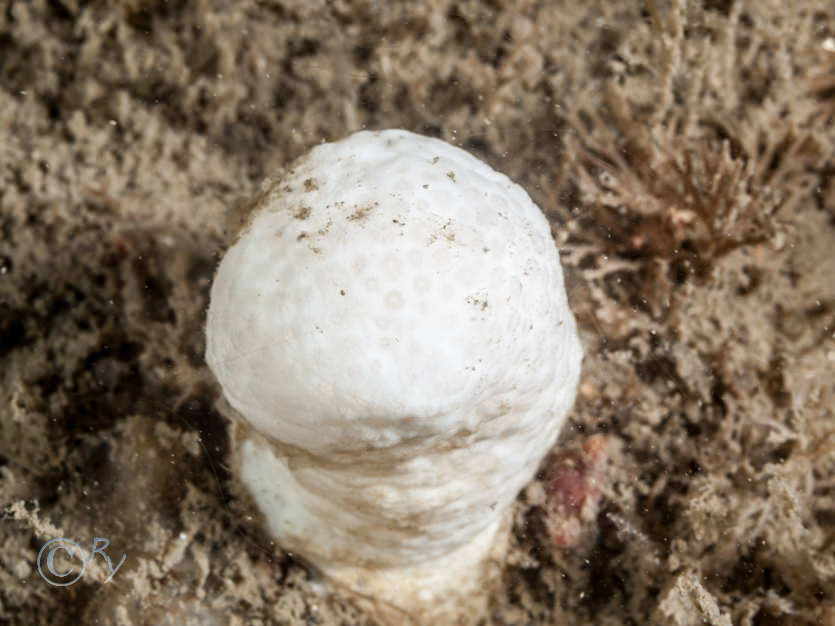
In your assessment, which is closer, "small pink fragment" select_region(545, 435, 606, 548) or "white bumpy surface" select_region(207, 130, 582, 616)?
"white bumpy surface" select_region(207, 130, 582, 616)

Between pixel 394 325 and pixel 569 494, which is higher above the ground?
pixel 394 325

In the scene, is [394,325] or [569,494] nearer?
[394,325]

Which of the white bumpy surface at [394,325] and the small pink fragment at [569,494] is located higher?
the white bumpy surface at [394,325]

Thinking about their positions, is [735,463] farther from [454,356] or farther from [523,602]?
[454,356]

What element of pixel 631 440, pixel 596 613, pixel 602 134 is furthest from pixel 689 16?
pixel 596 613

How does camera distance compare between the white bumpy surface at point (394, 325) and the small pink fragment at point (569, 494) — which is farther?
the small pink fragment at point (569, 494)

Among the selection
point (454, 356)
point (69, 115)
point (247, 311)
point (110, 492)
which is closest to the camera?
point (454, 356)

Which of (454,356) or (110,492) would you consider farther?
(110,492)

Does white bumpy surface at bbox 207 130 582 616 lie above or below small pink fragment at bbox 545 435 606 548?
above
